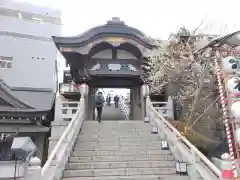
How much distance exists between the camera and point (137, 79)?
17172 millimetres

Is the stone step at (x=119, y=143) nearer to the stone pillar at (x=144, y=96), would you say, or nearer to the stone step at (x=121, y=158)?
the stone step at (x=121, y=158)

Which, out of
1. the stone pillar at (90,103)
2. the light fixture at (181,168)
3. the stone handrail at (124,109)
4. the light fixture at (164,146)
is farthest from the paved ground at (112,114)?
the light fixture at (181,168)

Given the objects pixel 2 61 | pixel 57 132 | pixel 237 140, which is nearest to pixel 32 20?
pixel 2 61

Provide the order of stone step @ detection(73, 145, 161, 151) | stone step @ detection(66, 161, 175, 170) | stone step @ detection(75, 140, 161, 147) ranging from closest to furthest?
stone step @ detection(66, 161, 175, 170)
stone step @ detection(73, 145, 161, 151)
stone step @ detection(75, 140, 161, 147)

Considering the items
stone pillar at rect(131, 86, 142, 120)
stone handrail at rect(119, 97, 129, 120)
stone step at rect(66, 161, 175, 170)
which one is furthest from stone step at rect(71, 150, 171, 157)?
stone handrail at rect(119, 97, 129, 120)

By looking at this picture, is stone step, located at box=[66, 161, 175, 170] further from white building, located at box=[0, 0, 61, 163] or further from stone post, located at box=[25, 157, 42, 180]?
white building, located at box=[0, 0, 61, 163]

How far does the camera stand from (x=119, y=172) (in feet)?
26.6

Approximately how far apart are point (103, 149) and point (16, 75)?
A: 52.6 ft

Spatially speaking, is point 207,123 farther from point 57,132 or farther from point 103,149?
point 57,132

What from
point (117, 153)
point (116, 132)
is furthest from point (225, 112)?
point (116, 132)

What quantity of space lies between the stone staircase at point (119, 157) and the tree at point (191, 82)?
1.67m

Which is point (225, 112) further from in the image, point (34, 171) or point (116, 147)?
point (116, 147)

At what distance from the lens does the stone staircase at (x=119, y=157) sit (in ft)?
26.1

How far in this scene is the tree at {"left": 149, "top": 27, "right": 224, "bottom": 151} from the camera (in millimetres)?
10180
